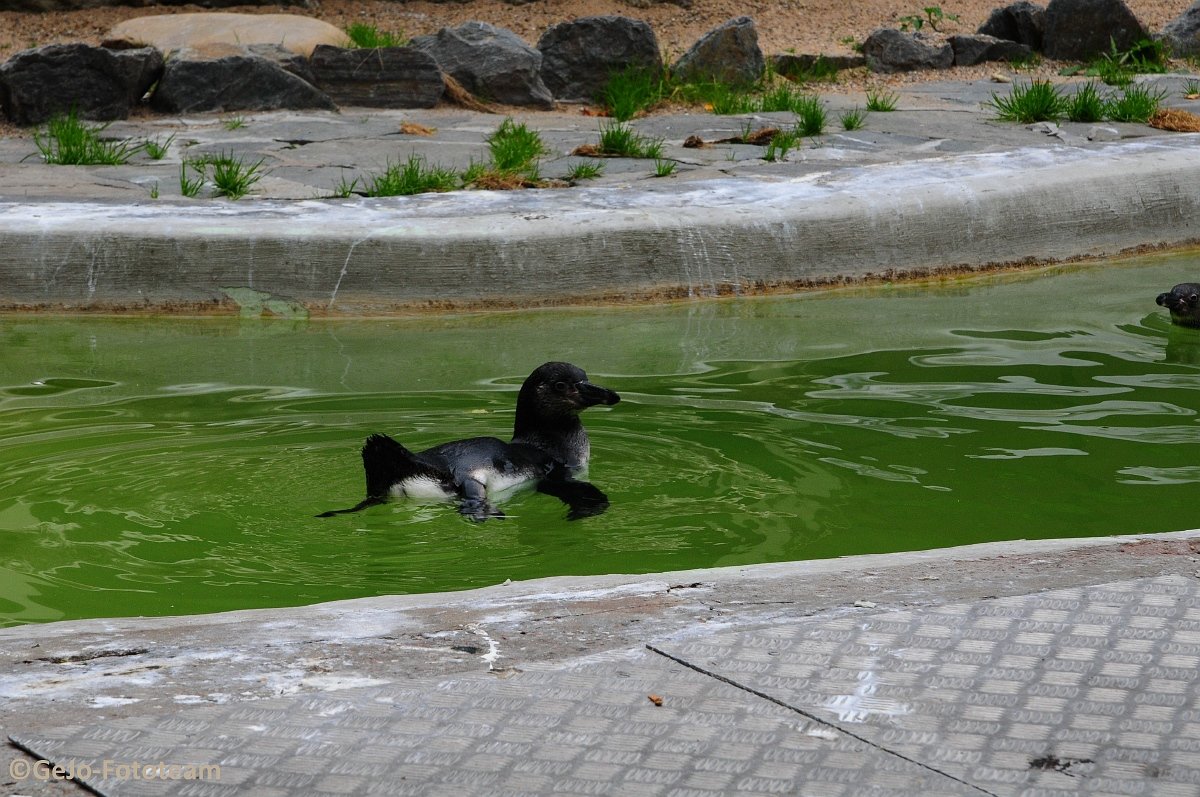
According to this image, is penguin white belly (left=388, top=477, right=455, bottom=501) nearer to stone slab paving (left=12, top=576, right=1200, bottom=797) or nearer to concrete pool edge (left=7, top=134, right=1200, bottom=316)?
stone slab paving (left=12, top=576, right=1200, bottom=797)

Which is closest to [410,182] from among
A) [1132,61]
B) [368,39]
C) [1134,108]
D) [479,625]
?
[368,39]

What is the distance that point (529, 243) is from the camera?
26.2 ft

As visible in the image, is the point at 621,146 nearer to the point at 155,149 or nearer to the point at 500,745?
the point at 155,149

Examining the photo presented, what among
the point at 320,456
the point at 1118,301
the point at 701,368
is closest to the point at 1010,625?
the point at 320,456

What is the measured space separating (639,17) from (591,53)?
3825 mm

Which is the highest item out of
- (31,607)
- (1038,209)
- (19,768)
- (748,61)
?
(748,61)

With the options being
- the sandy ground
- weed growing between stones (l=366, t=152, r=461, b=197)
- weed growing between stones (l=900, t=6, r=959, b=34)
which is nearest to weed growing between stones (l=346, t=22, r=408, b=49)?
the sandy ground

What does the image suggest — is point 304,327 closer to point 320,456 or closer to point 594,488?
point 320,456

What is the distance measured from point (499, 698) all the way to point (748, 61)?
1240 cm

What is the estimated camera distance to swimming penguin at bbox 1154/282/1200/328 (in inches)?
300

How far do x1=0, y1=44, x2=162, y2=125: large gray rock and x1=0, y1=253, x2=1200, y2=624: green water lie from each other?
A: 4831 mm

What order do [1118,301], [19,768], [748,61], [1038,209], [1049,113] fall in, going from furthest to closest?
[748,61]
[1049,113]
[1038,209]
[1118,301]
[19,768]

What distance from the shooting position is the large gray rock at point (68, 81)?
11773mm

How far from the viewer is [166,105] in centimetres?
1263
